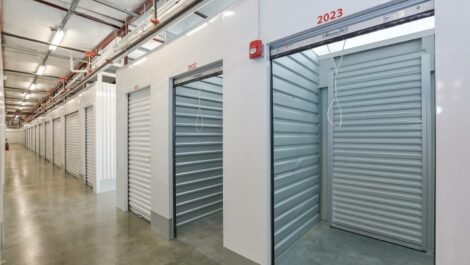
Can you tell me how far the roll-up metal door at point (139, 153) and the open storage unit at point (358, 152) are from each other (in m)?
2.42

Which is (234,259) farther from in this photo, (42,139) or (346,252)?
(42,139)

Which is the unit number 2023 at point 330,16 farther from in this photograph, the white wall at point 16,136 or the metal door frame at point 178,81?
the white wall at point 16,136

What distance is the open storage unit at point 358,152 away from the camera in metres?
2.83

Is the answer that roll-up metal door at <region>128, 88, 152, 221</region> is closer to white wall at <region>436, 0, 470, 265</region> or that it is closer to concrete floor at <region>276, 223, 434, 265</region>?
concrete floor at <region>276, 223, 434, 265</region>

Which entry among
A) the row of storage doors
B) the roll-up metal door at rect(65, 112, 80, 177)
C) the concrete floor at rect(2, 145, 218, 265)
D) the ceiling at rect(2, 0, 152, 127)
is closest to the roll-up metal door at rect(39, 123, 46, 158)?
the row of storage doors

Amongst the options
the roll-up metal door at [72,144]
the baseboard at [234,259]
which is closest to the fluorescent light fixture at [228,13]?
the baseboard at [234,259]

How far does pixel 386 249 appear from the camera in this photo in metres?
2.99

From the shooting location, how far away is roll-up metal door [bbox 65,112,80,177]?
804 cm

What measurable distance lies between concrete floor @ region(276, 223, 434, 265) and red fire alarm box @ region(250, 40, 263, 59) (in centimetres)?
240

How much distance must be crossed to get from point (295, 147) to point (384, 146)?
1.26 metres

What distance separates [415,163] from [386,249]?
1191mm

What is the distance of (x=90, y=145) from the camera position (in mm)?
6777

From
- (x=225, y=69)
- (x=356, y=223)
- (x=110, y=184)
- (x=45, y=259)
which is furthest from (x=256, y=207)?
(x=110, y=184)

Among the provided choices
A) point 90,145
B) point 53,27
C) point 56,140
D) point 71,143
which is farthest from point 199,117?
point 56,140
